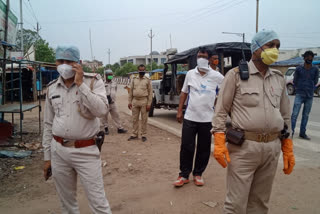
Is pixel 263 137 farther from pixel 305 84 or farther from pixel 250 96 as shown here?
pixel 305 84

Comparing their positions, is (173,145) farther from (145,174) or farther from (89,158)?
(89,158)

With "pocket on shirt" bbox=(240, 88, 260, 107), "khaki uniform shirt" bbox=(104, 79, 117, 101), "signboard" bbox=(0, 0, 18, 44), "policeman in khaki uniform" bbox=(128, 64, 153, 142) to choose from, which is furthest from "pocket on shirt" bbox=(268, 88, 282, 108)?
"signboard" bbox=(0, 0, 18, 44)

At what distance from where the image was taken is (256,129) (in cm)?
199

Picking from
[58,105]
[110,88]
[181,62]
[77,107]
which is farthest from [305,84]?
[58,105]

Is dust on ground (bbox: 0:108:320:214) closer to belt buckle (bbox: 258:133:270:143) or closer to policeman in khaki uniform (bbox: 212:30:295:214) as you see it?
policeman in khaki uniform (bbox: 212:30:295:214)

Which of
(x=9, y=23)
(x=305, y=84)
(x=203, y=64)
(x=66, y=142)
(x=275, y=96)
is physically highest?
(x=9, y=23)

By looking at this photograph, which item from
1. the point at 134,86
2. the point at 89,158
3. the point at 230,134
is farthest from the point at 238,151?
the point at 134,86

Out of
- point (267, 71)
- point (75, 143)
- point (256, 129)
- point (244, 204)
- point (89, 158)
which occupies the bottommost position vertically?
point (244, 204)

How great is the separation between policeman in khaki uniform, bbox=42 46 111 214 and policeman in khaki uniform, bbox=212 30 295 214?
104 centimetres

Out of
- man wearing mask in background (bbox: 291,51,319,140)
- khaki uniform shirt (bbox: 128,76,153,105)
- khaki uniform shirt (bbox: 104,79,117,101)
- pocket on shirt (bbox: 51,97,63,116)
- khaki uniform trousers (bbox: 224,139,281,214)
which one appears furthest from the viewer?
khaki uniform shirt (bbox: 104,79,117,101)

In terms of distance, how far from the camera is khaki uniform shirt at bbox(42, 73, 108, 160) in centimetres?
201

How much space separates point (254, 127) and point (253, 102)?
204mm

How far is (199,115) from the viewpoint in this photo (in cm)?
331

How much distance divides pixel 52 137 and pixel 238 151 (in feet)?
5.49
